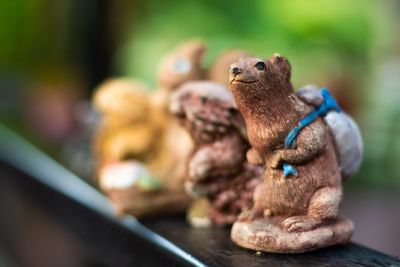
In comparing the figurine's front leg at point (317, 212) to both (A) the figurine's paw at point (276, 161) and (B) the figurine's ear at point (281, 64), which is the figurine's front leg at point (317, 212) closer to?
(A) the figurine's paw at point (276, 161)

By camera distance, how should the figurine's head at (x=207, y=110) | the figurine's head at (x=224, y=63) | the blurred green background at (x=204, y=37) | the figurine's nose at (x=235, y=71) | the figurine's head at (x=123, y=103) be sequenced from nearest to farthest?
the figurine's nose at (x=235, y=71)
the figurine's head at (x=207, y=110)
the figurine's head at (x=224, y=63)
the figurine's head at (x=123, y=103)
the blurred green background at (x=204, y=37)

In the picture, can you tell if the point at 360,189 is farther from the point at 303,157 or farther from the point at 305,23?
the point at 303,157

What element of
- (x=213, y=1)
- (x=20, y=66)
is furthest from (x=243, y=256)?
(x=20, y=66)

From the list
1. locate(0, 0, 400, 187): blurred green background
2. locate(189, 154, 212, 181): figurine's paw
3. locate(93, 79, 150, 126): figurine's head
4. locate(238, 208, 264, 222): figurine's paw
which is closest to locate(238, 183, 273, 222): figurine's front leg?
locate(238, 208, 264, 222): figurine's paw

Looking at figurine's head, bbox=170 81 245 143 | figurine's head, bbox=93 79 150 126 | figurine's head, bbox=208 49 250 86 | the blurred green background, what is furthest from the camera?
the blurred green background

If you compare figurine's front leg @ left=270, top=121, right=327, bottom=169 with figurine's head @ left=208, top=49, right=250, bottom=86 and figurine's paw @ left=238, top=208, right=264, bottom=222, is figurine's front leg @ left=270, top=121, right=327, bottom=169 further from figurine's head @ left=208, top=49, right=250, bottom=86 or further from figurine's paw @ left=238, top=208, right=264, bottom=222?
figurine's head @ left=208, top=49, right=250, bottom=86

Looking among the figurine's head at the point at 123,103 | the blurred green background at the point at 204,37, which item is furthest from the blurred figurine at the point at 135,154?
the blurred green background at the point at 204,37

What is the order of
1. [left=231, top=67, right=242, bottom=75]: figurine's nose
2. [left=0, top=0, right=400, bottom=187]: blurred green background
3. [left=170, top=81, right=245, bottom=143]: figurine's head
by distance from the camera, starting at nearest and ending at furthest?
[left=231, top=67, right=242, bottom=75]: figurine's nose, [left=170, top=81, right=245, bottom=143]: figurine's head, [left=0, top=0, right=400, bottom=187]: blurred green background
